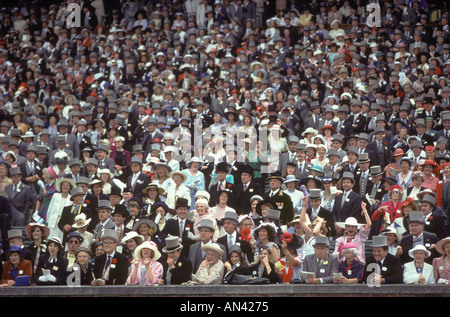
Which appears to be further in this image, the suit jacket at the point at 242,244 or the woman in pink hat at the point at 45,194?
the woman in pink hat at the point at 45,194

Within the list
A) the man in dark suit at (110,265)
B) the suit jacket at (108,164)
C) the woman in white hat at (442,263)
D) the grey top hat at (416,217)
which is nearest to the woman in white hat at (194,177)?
the suit jacket at (108,164)

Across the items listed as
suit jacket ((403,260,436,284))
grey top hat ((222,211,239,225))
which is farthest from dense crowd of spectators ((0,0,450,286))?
grey top hat ((222,211,239,225))

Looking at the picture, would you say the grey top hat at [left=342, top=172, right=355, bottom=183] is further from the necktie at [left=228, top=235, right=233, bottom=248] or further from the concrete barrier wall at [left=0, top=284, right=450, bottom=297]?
the concrete barrier wall at [left=0, top=284, right=450, bottom=297]

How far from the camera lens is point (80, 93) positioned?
2162 centimetres

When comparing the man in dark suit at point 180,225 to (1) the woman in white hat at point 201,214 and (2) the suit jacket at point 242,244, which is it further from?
(2) the suit jacket at point 242,244

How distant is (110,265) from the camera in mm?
11484

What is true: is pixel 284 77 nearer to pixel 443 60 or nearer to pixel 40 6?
pixel 443 60

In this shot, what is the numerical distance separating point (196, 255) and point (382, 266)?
279 centimetres

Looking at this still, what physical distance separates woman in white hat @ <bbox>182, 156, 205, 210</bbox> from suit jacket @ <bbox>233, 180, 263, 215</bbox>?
866mm

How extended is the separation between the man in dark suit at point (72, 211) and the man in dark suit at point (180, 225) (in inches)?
69.6

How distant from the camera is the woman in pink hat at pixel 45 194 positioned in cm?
1455

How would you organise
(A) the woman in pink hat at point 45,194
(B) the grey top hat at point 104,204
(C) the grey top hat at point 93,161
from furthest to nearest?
(C) the grey top hat at point 93,161 < (A) the woman in pink hat at point 45,194 < (B) the grey top hat at point 104,204

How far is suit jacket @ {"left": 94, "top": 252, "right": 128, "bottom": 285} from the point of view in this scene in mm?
11383
